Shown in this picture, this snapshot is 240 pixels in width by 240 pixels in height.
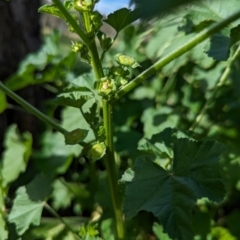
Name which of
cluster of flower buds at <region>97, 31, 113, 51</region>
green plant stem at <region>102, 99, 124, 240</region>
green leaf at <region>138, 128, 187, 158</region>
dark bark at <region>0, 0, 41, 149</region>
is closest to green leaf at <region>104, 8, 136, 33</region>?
cluster of flower buds at <region>97, 31, 113, 51</region>

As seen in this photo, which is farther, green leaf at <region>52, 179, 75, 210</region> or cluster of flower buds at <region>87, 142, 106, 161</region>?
green leaf at <region>52, 179, 75, 210</region>

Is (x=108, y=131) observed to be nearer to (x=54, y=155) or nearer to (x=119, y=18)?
(x=119, y=18)

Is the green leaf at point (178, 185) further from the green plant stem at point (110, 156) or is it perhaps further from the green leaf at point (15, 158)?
the green leaf at point (15, 158)

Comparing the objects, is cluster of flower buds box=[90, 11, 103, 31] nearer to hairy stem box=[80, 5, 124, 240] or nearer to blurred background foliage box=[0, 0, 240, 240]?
hairy stem box=[80, 5, 124, 240]

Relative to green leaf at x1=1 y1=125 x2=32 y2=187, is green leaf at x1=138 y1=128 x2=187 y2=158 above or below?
above

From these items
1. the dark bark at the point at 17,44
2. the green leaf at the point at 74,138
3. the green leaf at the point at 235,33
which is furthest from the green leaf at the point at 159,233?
the dark bark at the point at 17,44

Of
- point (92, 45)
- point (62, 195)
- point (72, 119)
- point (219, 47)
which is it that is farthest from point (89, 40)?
point (62, 195)

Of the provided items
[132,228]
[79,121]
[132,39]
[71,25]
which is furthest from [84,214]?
[71,25]
